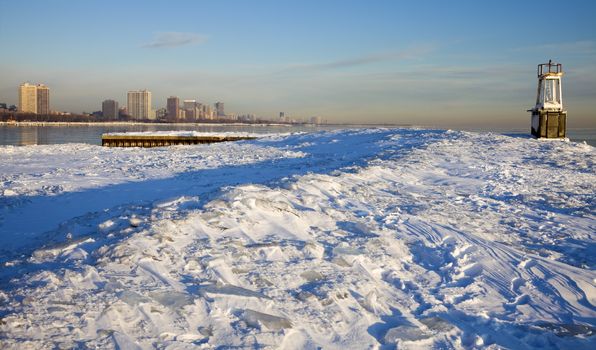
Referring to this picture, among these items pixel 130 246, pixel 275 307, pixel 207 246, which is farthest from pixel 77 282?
pixel 275 307

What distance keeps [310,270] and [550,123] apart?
2380 centimetres

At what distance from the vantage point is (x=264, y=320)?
3865 millimetres

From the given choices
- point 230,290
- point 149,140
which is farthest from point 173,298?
point 149,140

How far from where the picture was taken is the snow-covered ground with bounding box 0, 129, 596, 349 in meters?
3.75

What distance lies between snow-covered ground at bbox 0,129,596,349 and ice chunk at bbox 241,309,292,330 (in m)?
0.02

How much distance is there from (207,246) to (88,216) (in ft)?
10.9

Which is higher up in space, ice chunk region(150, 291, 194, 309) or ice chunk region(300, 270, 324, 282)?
ice chunk region(150, 291, 194, 309)

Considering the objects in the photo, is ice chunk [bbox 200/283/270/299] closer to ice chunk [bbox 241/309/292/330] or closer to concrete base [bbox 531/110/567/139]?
ice chunk [bbox 241/309/292/330]

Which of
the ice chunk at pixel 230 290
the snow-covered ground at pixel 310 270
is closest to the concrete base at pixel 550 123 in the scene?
the snow-covered ground at pixel 310 270

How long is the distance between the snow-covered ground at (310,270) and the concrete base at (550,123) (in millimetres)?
15767

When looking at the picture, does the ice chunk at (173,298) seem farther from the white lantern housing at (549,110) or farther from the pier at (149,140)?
the pier at (149,140)

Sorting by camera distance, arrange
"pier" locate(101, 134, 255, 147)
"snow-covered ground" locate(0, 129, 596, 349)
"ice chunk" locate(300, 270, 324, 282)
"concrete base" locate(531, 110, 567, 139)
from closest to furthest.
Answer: "snow-covered ground" locate(0, 129, 596, 349) → "ice chunk" locate(300, 270, 324, 282) → "concrete base" locate(531, 110, 567, 139) → "pier" locate(101, 134, 255, 147)

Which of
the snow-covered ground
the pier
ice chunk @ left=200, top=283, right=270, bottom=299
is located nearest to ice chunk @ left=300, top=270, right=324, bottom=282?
the snow-covered ground

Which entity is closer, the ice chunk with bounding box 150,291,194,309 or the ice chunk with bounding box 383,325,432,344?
the ice chunk with bounding box 383,325,432,344
